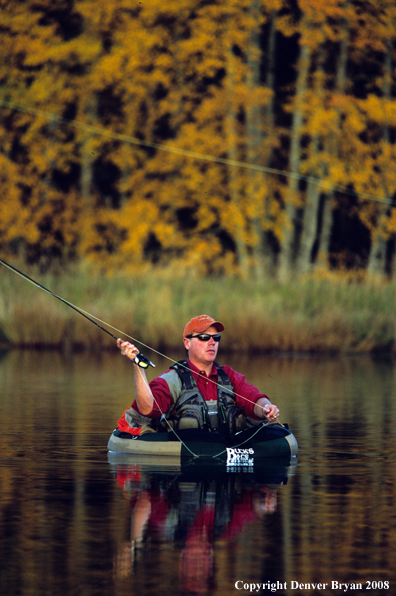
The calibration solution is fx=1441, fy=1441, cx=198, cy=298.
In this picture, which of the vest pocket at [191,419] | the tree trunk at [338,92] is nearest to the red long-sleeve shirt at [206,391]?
the vest pocket at [191,419]

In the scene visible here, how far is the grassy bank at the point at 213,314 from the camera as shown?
26.2 metres

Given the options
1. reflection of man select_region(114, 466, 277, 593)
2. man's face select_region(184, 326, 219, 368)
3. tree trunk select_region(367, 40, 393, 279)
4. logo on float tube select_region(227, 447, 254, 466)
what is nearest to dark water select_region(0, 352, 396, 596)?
reflection of man select_region(114, 466, 277, 593)

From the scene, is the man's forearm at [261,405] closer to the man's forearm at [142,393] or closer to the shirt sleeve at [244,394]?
the shirt sleeve at [244,394]

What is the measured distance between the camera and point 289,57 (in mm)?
37906

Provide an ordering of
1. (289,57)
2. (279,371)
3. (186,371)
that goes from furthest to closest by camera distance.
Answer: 1. (289,57)
2. (279,371)
3. (186,371)

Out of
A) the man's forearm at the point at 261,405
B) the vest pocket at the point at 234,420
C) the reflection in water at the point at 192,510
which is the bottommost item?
the reflection in water at the point at 192,510

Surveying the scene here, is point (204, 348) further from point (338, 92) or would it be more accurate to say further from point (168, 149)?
point (338, 92)

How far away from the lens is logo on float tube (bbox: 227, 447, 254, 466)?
36.2 feet

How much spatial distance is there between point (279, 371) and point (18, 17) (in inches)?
661

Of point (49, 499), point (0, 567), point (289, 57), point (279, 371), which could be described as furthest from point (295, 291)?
point (0, 567)

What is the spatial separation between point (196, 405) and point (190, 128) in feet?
80.8

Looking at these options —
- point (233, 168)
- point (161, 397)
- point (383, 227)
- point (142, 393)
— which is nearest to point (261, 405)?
point (161, 397)

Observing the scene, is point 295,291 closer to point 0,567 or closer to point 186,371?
point 186,371

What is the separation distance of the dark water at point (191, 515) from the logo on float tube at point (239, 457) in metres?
0.17
